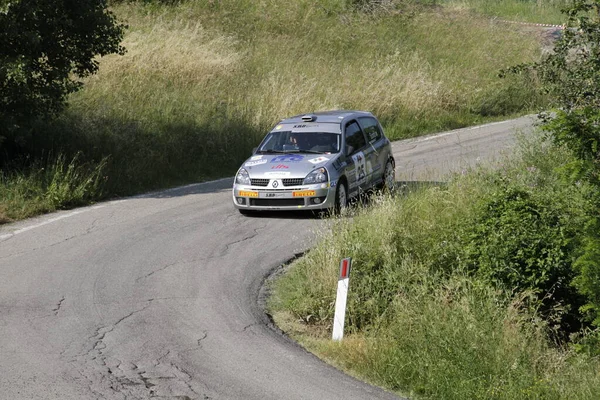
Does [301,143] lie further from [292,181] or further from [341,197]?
[341,197]

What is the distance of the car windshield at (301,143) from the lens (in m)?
17.7

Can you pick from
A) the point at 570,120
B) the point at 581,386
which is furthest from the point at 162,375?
the point at 570,120

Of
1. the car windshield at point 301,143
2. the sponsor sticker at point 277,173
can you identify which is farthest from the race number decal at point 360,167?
the sponsor sticker at point 277,173

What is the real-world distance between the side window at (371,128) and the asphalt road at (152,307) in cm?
133

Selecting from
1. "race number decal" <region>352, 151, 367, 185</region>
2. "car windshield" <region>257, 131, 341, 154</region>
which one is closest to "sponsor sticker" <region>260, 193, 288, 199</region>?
A: "car windshield" <region>257, 131, 341, 154</region>

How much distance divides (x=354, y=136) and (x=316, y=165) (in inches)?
66.2

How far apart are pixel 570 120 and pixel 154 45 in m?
21.5

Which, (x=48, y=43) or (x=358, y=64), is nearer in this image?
(x=48, y=43)

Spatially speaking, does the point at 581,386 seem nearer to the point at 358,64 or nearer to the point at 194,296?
the point at 194,296

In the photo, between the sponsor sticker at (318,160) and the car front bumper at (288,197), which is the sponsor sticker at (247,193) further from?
the sponsor sticker at (318,160)

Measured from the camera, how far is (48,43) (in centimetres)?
1850

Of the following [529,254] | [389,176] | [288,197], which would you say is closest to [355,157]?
[389,176]

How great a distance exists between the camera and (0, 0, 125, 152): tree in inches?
685

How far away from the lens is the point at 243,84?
92.5 feet
